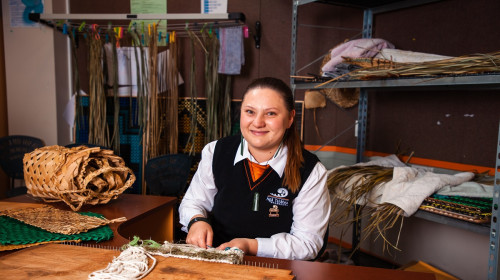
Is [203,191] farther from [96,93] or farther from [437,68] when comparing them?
[96,93]

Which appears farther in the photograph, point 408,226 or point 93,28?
point 93,28

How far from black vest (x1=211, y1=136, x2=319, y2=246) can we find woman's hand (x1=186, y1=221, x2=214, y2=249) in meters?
0.18

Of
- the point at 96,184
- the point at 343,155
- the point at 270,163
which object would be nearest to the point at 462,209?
the point at 270,163

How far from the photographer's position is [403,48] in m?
2.55

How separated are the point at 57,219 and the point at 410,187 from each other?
163 cm

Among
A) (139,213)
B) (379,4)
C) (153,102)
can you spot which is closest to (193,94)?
(153,102)

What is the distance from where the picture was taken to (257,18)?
3.20m

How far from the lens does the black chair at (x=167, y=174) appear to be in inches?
96.8

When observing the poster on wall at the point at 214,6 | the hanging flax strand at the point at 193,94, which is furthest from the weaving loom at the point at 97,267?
the poster on wall at the point at 214,6

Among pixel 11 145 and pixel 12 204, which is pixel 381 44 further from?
pixel 11 145

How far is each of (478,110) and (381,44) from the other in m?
0.68

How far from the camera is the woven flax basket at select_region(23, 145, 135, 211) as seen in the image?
1.53m

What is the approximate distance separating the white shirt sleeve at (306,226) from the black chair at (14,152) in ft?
7.97

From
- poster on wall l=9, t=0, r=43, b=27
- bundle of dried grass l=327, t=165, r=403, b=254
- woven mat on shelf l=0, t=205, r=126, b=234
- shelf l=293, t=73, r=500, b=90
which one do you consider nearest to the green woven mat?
woven mat on shelf l=0, t=205, r=126, b=234
